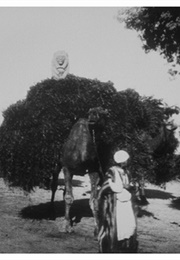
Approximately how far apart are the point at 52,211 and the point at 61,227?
4.79 ft

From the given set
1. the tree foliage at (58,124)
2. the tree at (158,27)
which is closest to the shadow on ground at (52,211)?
the tree foliage at (58,124)

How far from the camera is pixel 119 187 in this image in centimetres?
641

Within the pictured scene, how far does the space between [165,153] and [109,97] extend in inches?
113

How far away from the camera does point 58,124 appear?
8.60 m

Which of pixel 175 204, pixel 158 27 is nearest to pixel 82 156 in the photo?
pixel 158 27

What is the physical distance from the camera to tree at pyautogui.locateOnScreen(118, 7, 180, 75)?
9.02 m

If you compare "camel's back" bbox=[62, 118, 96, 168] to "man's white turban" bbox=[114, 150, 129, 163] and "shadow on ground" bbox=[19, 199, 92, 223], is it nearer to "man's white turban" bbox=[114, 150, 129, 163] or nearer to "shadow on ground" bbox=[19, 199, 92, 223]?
"man's white turban" bbox=[114, 150, 129, 163]

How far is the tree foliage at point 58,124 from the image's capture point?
8305 millimetres

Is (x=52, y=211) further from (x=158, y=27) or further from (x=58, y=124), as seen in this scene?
(x=158, y=27)

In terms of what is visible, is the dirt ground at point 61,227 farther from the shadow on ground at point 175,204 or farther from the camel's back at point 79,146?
the camel's back at point 79,146

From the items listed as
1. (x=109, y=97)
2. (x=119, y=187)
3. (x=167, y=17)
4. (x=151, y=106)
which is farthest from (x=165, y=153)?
(x=119, y=187)

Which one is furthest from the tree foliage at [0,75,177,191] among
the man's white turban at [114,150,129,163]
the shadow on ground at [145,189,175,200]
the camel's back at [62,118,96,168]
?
the shadow on ground at [145,189,175,200]

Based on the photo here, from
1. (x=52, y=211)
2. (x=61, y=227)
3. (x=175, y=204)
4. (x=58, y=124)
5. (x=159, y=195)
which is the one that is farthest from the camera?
(x=159, y=195)

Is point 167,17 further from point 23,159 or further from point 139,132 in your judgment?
point 23,159
